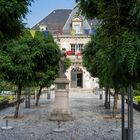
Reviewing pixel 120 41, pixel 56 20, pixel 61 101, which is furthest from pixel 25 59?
pixel 56 20

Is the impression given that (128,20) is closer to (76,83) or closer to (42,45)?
(42,45)

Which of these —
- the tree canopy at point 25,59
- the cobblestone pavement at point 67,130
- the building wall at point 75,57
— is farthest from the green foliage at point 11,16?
the building wall at point 75,57

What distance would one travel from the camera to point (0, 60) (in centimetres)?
2280

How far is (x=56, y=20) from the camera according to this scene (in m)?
77.7

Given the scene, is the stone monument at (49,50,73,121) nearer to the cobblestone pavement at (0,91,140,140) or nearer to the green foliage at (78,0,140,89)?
the cobblestone pavement at (0,91,140,140)

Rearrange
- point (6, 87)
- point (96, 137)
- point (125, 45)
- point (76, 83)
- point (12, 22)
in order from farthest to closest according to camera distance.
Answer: point (76, 83) → point (6, 87) → point (96, 137) → point (12, 22) → point (125, 45)

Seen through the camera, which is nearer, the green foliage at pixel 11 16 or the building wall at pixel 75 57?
the green foliage at pixel 11 16

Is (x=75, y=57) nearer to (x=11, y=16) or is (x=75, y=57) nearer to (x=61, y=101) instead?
(x=61, y=101)

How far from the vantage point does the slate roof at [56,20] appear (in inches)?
2984

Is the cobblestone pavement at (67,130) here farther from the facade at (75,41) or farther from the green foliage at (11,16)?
the facade at (75,41)

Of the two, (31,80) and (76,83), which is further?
(76,83)

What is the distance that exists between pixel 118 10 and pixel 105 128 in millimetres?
11347

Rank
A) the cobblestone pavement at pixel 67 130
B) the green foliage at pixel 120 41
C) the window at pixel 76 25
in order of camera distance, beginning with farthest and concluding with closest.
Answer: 1. the window at pixel 76 25
2. the cobblestone pavement at pixel 67 130
3. the green foliage at pixel 120 41

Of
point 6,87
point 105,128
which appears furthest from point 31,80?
point 6,87
